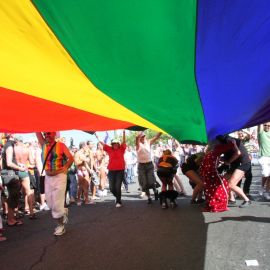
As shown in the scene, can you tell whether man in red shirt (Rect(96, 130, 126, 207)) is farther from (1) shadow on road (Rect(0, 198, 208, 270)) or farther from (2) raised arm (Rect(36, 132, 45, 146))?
(2) raised arm (Rect(36, 132, 45, 146))

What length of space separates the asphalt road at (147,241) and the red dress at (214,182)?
0.27m

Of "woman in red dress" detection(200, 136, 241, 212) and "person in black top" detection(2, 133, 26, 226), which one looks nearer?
"person in black top" detection(2, 133, 26, 226)

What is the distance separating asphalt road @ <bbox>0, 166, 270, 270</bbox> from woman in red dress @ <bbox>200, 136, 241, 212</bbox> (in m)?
0.28

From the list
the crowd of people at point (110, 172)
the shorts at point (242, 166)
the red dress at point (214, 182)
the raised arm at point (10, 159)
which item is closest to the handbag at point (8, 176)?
the crowd of people at point (110, 172)

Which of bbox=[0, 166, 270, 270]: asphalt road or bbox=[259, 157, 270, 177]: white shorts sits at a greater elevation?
bbox=[259, 157, 270, 177]: white shorts

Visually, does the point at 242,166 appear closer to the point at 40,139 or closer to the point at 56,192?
the point at 56,192

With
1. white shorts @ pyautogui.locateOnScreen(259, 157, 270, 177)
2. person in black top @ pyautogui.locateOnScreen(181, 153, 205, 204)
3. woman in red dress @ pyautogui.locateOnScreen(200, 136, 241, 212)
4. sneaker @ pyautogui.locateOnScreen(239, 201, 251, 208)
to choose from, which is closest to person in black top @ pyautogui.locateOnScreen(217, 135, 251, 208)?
woman in red dress @ pyautogui.locateOnScreen(200, 136, 241, 212)

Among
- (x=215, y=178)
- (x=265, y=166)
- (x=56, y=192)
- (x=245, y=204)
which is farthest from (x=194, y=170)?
(x=56, y=192)

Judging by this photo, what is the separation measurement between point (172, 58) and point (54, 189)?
422 centimetres

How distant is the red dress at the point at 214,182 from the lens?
25.6 feet

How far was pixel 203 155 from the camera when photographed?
8992 mm

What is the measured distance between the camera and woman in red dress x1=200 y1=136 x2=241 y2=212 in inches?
307

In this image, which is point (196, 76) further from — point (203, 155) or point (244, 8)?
point (203, 155)

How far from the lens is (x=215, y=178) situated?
8.04 meters
